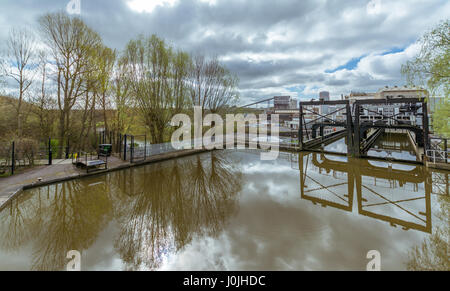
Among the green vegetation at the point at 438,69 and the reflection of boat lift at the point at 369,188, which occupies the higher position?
the green vegetation at the point at 438,69

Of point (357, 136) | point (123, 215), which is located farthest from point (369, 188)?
point (123, 215)

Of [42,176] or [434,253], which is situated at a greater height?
[42,176]

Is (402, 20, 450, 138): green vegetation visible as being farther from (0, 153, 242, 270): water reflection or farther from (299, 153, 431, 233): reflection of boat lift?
(0, 153, 242, 270): water reflection

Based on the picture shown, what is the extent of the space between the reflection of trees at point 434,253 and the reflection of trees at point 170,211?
10.8 ft

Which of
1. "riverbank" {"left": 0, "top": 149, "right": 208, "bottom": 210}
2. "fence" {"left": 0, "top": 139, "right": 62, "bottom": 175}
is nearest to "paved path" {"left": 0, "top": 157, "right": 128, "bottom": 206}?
"riverbank" {"left": 0, "top": 149, "right": 208, "bottom": 210}

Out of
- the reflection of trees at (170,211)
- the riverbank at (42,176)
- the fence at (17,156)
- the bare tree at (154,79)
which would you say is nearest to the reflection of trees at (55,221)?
the riverbank at (42,176)

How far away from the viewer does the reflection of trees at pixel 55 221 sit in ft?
9.82

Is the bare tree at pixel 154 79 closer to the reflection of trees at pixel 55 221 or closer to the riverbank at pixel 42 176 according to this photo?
the riverbank at pixel 42 176

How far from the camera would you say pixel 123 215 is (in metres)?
4.18

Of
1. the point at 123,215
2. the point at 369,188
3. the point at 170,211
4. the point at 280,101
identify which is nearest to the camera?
the point at 123,215

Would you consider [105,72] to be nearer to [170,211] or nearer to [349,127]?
[170,211]

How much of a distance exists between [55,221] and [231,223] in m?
3.97
